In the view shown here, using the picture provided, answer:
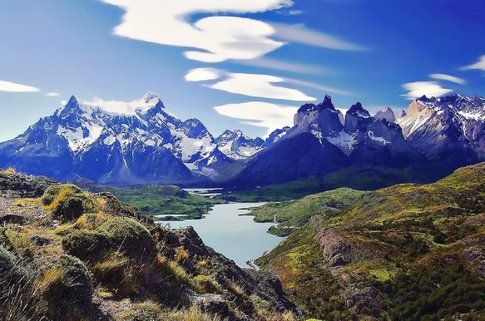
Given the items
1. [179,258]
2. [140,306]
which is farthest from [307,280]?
[140,306]

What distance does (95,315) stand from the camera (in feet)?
33.9

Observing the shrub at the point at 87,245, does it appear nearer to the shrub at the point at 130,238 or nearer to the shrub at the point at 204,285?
the shrub at the point at 130,238

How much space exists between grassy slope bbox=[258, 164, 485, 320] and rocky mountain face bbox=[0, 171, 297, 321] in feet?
191

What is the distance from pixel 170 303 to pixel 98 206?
9251 millimetres

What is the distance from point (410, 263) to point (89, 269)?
Result: 99.2 meters

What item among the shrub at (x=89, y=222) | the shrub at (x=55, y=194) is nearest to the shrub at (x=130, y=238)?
the shrub at (x=89, y=222)

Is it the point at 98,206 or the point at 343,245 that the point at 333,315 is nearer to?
the point at 343,245

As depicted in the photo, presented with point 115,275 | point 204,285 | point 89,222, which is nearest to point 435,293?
point 204,285

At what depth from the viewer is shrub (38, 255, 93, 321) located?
9609 mm

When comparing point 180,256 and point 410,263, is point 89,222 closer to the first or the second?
point 180,256

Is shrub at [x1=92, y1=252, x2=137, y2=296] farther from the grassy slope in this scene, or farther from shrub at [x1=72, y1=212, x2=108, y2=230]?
the grassy slope

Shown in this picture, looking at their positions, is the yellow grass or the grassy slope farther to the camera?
the grassy slope

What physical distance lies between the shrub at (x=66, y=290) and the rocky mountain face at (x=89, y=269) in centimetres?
2

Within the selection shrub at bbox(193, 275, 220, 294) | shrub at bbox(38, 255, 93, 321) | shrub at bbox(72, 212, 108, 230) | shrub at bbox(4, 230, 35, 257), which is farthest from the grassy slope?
shrub at bbox(38, 255, 93, 321)
